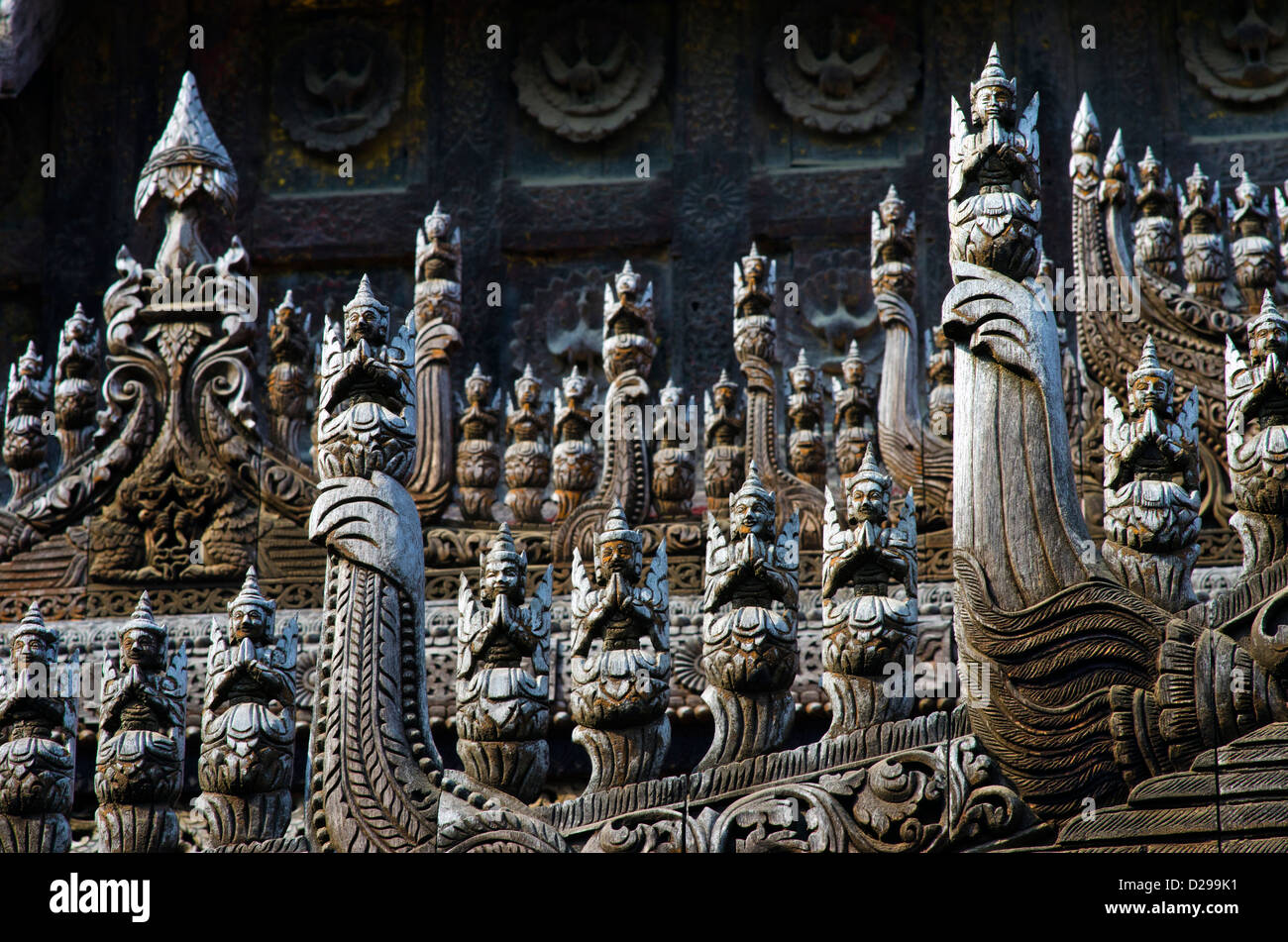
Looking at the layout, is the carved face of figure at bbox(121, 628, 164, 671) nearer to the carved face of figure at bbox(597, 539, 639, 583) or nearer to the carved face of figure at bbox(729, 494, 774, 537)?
the carved face of figure at bbox(597, 539, 639, 583)

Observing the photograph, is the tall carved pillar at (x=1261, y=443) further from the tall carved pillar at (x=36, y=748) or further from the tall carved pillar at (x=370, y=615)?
the tall carved pillar at (x=36, y=748)

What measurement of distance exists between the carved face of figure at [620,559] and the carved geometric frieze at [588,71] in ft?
30.2

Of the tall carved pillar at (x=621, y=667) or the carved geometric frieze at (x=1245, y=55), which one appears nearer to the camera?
the tall carved pillar at (x=621, y=667)

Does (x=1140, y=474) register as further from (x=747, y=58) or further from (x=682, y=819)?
(x=747, y=58)

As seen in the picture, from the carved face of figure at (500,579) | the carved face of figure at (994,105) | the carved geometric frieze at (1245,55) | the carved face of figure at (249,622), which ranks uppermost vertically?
the carved geometric frieze at (1245,55)

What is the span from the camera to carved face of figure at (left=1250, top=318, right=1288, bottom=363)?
6695 millimetres

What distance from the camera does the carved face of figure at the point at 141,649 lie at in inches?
287

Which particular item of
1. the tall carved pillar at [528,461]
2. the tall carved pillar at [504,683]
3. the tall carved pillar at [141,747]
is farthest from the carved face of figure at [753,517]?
the tall carved pillar at [528,461]

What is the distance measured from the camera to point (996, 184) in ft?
22.9

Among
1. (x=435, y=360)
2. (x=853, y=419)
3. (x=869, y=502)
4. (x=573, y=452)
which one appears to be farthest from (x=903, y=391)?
(x=869, y=502)

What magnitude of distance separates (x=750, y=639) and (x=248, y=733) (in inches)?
72.5

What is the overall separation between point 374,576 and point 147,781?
1100 mm

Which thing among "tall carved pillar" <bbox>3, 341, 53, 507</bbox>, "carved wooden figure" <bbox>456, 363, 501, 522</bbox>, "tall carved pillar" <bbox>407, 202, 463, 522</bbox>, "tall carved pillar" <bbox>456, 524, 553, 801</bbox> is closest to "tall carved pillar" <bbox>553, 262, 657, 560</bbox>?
"carved wooden figure" <bbox>456, 363, 501, 522</bbox>
